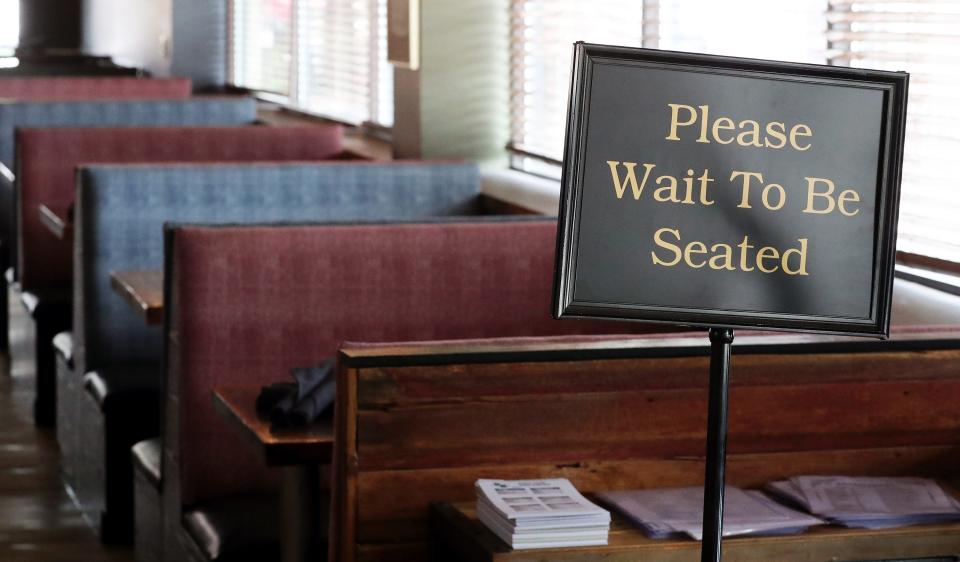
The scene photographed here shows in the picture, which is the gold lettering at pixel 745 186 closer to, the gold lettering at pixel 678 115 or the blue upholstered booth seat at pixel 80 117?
the gold lettering at pixel 678 115

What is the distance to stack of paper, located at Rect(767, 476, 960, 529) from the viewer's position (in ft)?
6.63

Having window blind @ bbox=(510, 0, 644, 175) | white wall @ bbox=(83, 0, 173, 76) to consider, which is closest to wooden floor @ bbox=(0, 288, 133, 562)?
window blind @ bbox=(510, 0, 644, 175)

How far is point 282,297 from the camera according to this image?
3.13m

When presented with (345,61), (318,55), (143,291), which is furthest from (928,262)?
(318,55)

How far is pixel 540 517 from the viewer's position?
6.20 feet

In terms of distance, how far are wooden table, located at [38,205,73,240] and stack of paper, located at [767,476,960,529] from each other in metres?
2.75

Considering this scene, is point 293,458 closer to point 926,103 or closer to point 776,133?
point 776,133

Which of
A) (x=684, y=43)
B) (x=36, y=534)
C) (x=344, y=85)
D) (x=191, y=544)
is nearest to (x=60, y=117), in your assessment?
(x=344, y=85)

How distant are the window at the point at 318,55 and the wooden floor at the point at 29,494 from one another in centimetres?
188

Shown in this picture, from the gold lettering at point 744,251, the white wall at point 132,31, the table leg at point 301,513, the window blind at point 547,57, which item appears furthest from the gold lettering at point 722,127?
the white wall at point 132,31

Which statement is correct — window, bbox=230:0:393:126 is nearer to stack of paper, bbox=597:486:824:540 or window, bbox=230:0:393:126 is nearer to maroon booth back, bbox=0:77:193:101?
maroon booth back, bbox=0:77:193:101

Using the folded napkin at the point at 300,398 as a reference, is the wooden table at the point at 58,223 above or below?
above

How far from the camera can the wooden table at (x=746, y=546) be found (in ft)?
6.22

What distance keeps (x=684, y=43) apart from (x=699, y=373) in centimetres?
205
